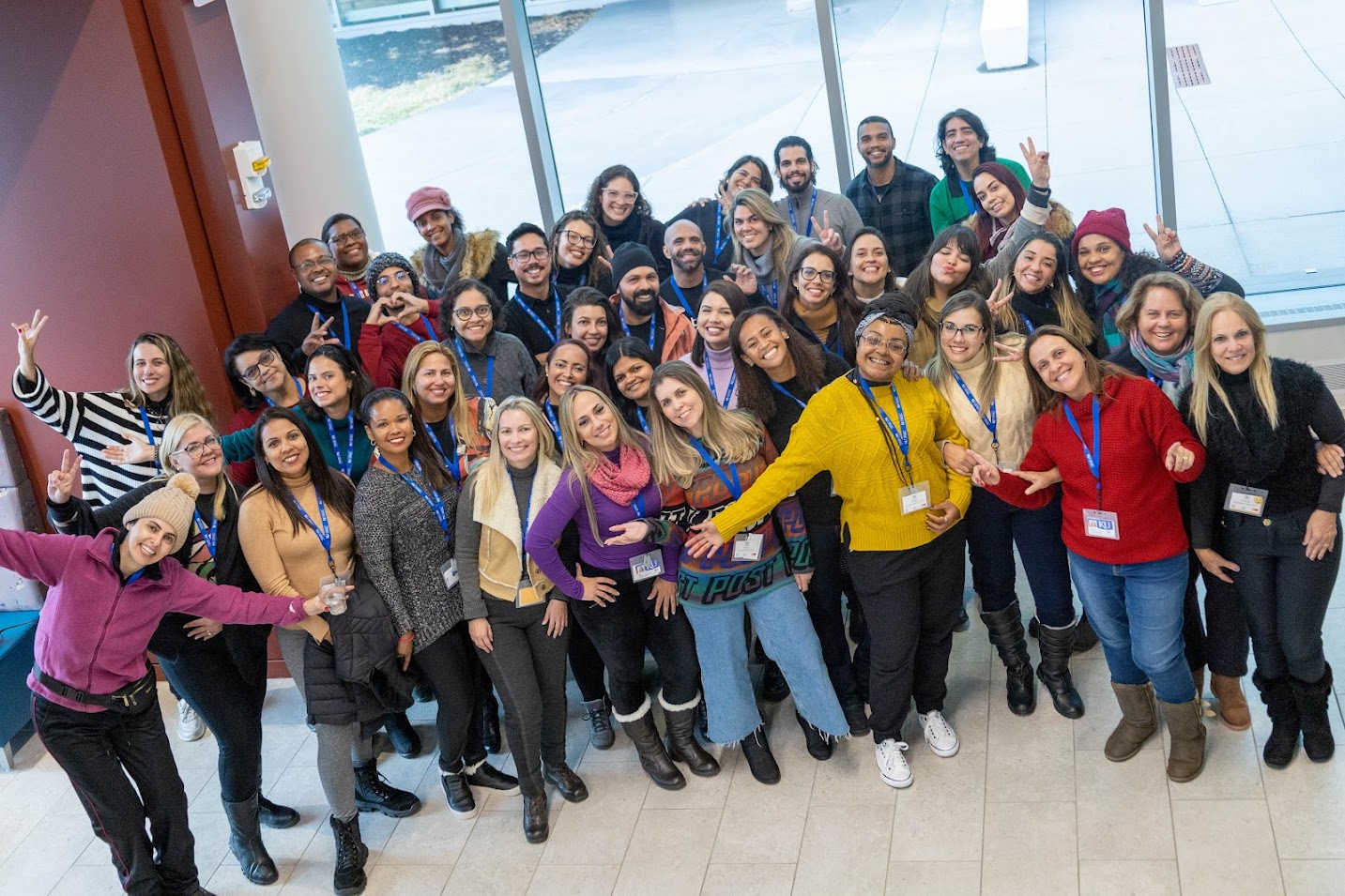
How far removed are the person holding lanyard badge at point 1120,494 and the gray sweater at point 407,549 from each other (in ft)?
6.15

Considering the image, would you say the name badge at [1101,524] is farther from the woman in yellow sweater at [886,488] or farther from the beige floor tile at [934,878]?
the beige floor tile at [934,878]

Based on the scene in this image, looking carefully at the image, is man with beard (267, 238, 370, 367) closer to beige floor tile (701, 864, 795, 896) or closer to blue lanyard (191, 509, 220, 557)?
blue lanyard (191, 509, 220, 557)

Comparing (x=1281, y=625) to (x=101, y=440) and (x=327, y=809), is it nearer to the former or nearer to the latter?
(x=327, y=809)

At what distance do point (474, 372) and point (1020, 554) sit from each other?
2.23 m

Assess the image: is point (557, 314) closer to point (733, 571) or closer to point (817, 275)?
point (817, 275)

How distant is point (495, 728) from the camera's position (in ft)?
17.0

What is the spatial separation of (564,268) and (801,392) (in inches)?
62.4

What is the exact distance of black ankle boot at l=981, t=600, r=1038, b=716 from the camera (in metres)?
4.66

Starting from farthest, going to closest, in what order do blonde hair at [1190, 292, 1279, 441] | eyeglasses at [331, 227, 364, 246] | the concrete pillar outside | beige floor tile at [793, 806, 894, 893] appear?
the concrete pillar outside → eyeglasses at [331, 227, 364, 246] → beige floor tile at [793, 806, 894, 893] → blonde hair at [1190, 292, 1279, 441]

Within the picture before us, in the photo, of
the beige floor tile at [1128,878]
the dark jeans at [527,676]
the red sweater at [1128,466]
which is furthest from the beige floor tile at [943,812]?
the dark jeans at [527,676]

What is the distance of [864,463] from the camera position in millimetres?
4176

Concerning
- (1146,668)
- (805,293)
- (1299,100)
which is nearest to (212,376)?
(805,293)

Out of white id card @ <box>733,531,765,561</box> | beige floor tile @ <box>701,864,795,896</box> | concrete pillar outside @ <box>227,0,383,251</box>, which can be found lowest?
beige floor tile @ <box>701,864,795,896</box>

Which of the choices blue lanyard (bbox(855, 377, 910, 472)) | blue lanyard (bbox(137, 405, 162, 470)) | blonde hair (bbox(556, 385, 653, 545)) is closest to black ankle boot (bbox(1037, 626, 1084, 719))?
blue lanyard (bbox(855, 377, 910, 472))
